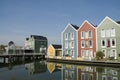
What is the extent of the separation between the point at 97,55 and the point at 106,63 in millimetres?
5717

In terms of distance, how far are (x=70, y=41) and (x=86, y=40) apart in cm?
578

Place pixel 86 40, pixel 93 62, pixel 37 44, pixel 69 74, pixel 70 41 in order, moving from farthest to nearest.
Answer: pixel 37 44 < pixel 70 41 < pixel 86 40 < pixel 93 62 < pixel 69 74

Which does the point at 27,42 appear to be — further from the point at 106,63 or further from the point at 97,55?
the point at 106,63

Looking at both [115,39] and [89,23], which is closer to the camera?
[115,39]

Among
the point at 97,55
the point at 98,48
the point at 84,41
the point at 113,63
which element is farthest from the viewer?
the point at 84,41

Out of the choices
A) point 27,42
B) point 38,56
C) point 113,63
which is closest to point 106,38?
point 113,63

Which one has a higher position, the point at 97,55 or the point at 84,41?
the point at 84,41

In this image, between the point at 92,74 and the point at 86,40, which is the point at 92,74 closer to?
the point at 92,74

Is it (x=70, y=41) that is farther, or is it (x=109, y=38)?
(x=70, y=41)

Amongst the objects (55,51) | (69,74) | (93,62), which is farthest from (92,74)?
(55,51)

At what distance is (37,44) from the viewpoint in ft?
277

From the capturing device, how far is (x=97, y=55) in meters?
45.1

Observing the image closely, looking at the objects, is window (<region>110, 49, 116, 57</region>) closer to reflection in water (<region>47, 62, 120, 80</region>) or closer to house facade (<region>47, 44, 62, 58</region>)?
reflection in water (<region>47, 62, 120, 80</region>)

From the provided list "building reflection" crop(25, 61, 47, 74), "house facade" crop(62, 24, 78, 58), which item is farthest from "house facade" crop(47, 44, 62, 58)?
"building reflection" crop(25, 61, 47, 74)
